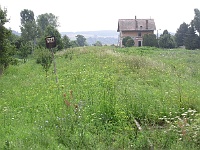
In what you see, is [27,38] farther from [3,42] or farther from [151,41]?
[3,42]

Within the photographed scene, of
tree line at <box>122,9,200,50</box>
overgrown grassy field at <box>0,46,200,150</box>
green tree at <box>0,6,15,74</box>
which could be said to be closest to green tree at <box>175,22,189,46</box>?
tree line at <box>122,9,200,50</box>

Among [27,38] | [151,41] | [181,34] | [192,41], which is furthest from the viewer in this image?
[181,34]

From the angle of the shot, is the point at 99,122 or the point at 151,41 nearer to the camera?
the point at 99,122

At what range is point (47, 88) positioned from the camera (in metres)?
11.2

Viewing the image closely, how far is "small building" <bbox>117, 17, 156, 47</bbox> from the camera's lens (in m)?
65.0

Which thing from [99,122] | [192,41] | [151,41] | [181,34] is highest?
[181,34]

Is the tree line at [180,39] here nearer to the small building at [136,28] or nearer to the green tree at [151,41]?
the green tree at [151,41]

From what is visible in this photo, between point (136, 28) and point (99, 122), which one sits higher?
point (136, 28)

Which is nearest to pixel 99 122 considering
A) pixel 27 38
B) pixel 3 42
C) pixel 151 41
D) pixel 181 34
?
pixel 3 42

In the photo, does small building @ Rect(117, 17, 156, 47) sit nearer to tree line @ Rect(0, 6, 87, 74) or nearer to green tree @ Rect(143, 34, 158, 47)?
green tree @ Rect(143, 34, 158, 47)

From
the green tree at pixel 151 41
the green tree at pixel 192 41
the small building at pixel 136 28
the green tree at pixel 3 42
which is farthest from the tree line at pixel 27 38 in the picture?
the green tree at pixel 192 41

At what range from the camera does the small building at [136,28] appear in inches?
2559

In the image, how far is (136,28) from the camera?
65000mm

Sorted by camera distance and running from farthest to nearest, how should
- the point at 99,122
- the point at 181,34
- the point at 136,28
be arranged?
the point at 136,28, the point at 181,34, the point at 99,122
